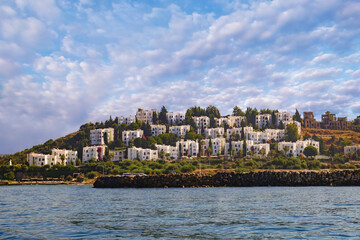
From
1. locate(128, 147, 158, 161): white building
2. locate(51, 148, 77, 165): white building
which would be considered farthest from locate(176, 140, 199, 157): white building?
locate(51, 148, 77, 165): white building

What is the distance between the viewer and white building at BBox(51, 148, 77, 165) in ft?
584

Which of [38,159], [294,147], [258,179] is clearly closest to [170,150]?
[294,147]

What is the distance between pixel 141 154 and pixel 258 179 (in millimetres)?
100775

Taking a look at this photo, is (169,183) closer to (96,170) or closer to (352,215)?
(352,215)

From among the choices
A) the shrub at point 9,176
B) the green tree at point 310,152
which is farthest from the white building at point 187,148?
the shrub at point 9,176

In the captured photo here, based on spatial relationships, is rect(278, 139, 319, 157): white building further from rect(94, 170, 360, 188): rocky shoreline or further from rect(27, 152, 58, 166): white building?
rect(27, 152, 58, 166): white building

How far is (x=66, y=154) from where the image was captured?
18188 cm

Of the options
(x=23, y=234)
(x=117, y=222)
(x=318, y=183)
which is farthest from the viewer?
(x=318, y=183)

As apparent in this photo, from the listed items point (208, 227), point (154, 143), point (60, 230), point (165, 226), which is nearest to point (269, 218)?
point (208, 227)

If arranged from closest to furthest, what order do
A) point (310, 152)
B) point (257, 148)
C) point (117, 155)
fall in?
1. point (310, 152)
2. point (117, 155)
3. point (257, 148)

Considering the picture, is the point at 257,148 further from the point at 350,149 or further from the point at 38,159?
the point at 38,159

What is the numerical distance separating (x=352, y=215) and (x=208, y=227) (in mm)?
12099

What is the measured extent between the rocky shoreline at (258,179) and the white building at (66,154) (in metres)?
100

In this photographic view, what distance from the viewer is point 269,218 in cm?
2633
